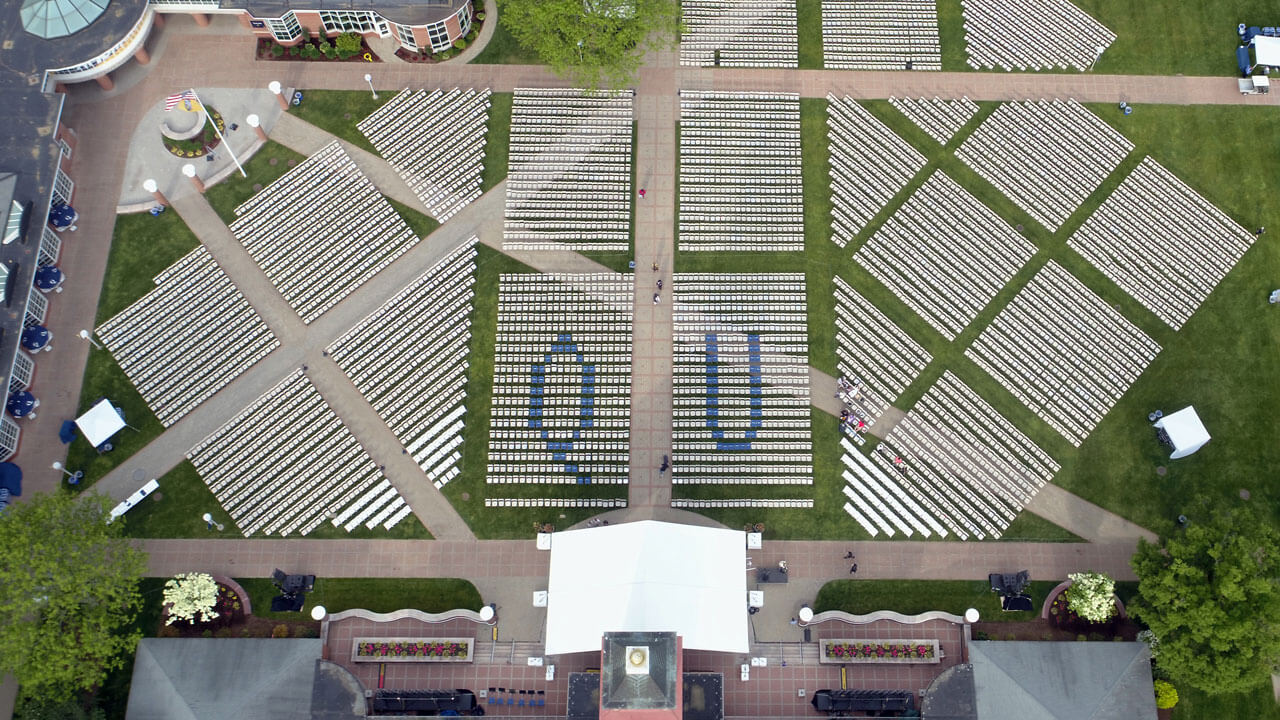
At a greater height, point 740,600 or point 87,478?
point 87,478

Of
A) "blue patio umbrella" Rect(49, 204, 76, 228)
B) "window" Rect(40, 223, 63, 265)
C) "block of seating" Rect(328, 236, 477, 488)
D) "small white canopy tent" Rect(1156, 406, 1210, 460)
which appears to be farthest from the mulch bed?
"small white canopy tent" Rect(1156, 406, 1210, 460)

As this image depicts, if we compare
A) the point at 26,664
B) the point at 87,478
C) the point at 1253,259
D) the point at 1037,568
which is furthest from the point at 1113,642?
the point at 87,478

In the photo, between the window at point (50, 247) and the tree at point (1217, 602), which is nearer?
the tree at point (1217, 602)

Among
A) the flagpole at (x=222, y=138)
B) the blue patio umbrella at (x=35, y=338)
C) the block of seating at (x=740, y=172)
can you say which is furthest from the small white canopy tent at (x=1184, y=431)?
the blue patio umbrella at (x=35, y=338)

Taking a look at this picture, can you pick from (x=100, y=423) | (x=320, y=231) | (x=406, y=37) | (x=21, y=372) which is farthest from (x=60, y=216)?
(x=406, y=37)

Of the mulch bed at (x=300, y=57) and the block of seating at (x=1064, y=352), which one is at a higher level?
the mulch bed at (x=300, y=57)

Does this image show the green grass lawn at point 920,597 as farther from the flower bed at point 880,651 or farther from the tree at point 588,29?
the tree at point 588,29

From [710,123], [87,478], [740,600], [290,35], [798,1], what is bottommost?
[740,600]

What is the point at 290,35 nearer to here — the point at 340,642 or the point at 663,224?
the point at 663,224
